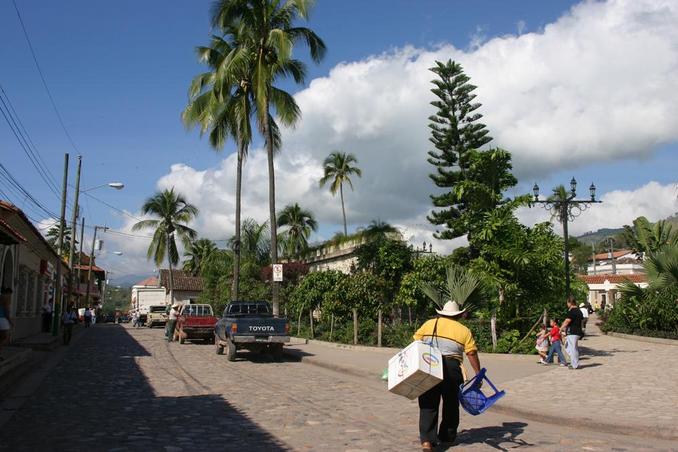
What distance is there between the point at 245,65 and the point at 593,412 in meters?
18.6

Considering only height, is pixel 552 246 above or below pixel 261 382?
above

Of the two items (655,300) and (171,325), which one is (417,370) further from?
(171,325)

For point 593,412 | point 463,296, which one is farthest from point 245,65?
point 593,412

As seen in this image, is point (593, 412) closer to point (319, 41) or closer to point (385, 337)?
point (385, 337)

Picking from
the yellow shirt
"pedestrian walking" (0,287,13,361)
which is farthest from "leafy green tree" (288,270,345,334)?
the yellow shirt

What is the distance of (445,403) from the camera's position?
281 inches

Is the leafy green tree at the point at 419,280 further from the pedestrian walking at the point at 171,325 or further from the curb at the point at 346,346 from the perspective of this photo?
the pedestrian walking at the point at 171,325

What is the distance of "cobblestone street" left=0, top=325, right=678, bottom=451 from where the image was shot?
24.1 ft

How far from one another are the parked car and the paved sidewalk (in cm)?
2877

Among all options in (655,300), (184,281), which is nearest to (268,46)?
(655,300)

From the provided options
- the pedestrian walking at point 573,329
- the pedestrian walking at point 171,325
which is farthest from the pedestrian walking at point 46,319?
the pedestrian walking at point 573,329

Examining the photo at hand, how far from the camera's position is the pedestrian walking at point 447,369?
670cm

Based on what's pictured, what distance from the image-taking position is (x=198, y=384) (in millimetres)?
12906

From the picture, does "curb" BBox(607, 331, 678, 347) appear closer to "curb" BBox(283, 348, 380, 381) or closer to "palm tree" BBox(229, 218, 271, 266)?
"curb" BBox(283, 348, 380, 381)
